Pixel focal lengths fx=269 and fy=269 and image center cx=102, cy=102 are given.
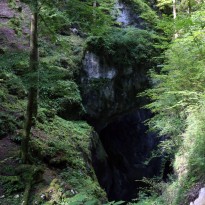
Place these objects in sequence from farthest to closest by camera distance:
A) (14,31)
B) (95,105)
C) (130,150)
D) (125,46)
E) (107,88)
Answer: (130,150) → (125,46) → (107,88) → (95,105) → (14,31)

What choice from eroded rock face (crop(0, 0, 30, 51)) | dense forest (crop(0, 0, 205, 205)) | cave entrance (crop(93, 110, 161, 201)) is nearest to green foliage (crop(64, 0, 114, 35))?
dense forest (crop(0, 0, 205, 205))

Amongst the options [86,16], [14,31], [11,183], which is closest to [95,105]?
[14,31]

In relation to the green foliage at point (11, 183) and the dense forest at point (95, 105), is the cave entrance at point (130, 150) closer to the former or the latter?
the dense forest at point (95, 105)

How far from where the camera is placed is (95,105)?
46.1 feet

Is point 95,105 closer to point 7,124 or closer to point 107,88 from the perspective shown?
point 107,88

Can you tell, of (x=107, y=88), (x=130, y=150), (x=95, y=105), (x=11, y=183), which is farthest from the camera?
(x=130, y=150)

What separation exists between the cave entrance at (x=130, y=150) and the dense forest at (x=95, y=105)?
7cm

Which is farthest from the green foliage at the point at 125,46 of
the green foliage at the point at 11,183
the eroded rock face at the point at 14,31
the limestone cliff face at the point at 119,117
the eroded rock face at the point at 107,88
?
the green foliage at the point at 11,183

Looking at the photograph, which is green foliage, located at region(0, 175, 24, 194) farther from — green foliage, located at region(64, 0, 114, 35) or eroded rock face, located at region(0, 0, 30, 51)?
eroded rock face, located at region(0, 0, 30, 51)

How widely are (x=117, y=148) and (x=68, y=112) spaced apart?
887cm

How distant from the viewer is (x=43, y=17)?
6.76 meters

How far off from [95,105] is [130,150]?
703 cm

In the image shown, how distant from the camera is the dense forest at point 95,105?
6.29 meters

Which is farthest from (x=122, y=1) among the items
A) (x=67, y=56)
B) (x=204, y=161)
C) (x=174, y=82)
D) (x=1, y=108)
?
(x=204, y=161)
